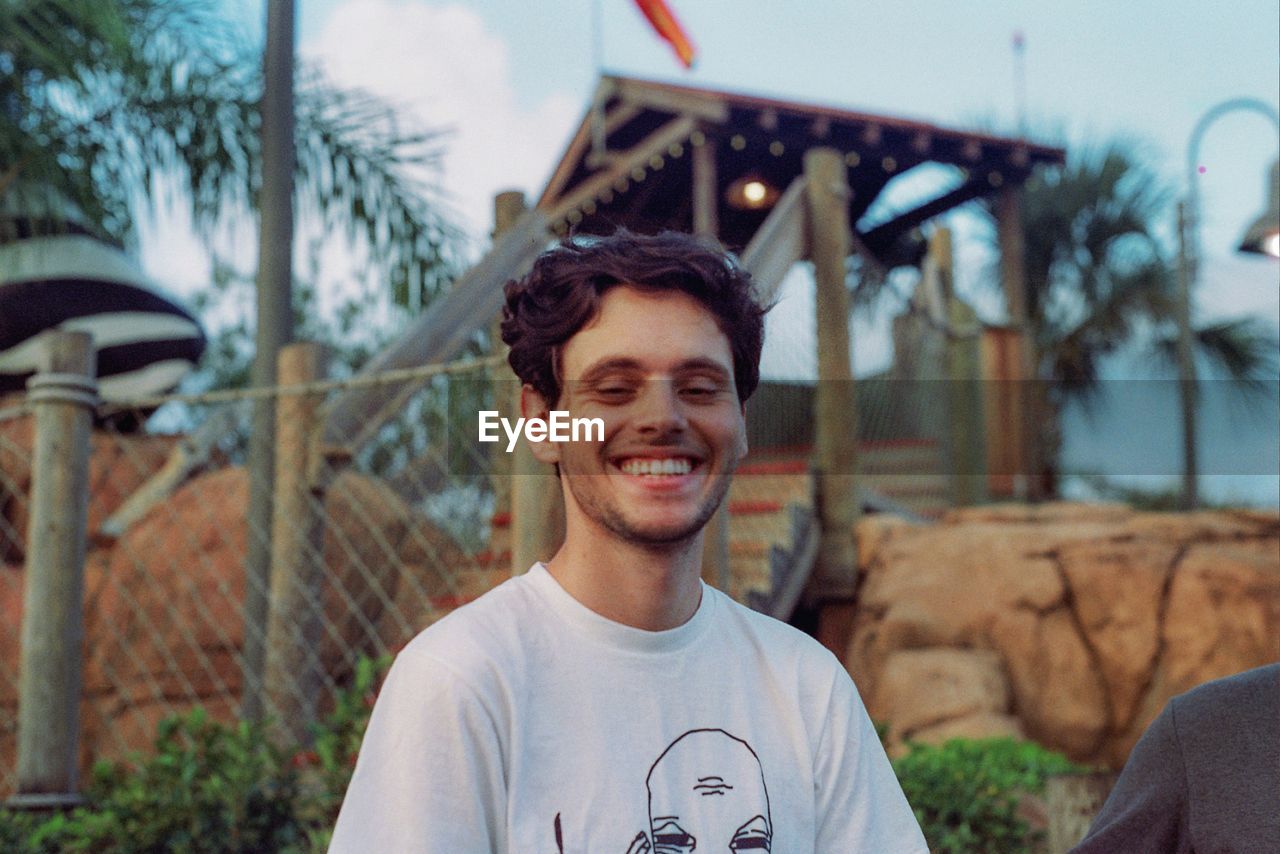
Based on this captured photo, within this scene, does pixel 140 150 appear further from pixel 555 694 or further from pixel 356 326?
pixel 356 326

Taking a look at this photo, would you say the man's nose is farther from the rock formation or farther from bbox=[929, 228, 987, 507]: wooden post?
bbox=[929, 228, 987, 507]: wooden post

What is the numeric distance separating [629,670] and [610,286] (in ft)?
1.33

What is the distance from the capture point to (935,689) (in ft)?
18.5

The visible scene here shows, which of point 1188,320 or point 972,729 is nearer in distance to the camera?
point 972,729

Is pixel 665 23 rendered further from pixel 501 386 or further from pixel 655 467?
pixel 655 467

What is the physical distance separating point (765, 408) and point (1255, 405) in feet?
41.0

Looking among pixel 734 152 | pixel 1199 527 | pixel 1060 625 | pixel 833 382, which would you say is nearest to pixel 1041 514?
pixel 1199 527

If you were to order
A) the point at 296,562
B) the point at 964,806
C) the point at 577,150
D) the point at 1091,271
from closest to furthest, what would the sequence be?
1. the point at 964,806
2. the point at 296,562
3. the point at 577,150
4. the point at 1091,271

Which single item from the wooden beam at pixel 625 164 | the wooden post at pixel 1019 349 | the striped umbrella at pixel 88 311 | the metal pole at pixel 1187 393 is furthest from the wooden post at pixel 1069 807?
the metal pole at pixel 1187 393

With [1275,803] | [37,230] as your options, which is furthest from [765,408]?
[1275,803]

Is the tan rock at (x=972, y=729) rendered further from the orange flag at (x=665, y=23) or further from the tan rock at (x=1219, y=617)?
the orange flag at (x=665, y=23)

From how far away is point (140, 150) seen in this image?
22.3ft

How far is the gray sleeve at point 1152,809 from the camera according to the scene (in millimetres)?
1683

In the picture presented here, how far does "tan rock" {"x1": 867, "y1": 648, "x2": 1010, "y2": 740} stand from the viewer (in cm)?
557
